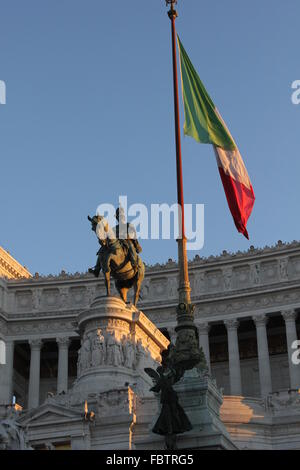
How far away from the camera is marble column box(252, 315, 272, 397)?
61.3 meters

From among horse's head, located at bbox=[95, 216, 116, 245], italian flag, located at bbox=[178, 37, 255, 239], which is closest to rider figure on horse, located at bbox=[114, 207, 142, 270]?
horse's head, located at bbox=[95, 216, 116, 245]

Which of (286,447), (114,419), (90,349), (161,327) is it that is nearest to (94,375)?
(90,349)

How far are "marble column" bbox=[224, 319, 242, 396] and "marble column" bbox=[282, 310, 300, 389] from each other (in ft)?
13.1

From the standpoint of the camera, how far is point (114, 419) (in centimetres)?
3403

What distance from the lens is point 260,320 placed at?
2566 inches

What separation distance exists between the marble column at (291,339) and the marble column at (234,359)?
399cm

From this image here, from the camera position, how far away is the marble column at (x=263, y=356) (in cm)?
6131

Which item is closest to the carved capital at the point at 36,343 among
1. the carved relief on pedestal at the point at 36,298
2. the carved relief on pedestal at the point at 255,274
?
the carved relief on pedestal at the point at 36,298

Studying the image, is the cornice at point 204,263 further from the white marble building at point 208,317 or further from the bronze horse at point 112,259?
the bronze horse at point 112,259

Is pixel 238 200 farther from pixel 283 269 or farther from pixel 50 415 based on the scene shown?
pixel 283 269

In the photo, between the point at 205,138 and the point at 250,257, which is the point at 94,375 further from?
the point at 250,257

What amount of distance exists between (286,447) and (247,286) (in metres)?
34.3

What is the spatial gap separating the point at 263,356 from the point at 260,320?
332 centimetres

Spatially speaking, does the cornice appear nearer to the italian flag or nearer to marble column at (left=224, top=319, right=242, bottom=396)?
marble column at (left=224, top=319, right=242, bottom=396)
